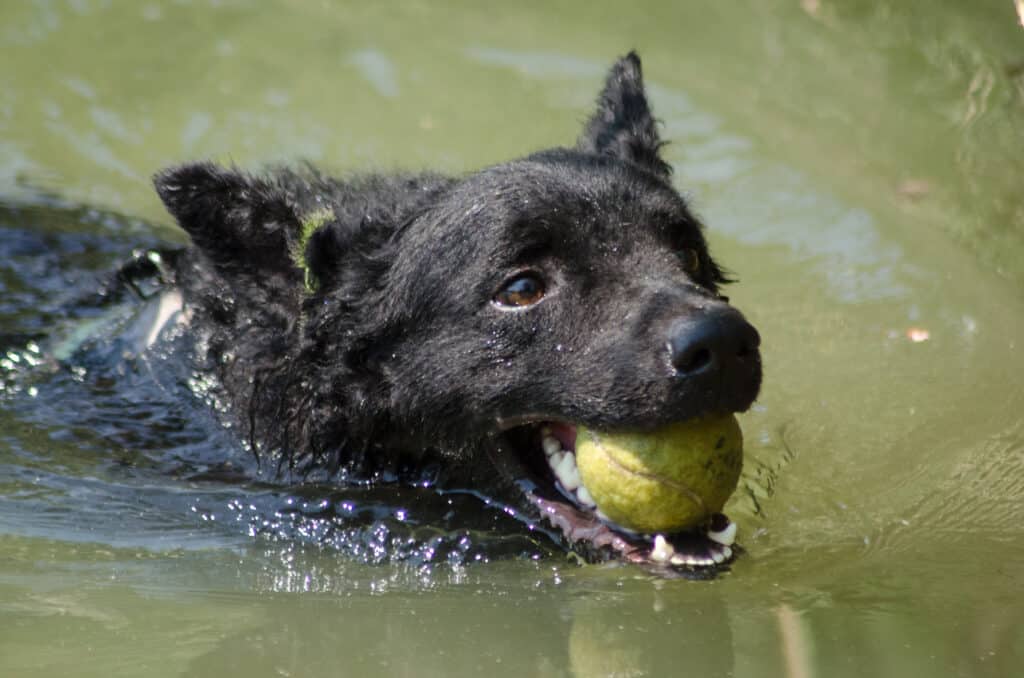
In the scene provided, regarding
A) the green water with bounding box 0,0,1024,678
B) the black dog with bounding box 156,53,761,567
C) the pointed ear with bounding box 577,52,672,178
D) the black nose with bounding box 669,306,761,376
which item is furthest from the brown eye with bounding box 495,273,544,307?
the pointed ear with bounding box 577,52,672,178

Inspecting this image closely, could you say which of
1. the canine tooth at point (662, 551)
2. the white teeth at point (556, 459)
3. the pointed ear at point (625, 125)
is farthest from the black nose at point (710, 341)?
the pointed ear at point (625, 125)

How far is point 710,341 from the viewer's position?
421 cm

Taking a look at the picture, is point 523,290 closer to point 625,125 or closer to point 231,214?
point 231,214

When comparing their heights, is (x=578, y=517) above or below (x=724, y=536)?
above

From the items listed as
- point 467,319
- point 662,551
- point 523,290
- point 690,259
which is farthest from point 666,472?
point 690,259

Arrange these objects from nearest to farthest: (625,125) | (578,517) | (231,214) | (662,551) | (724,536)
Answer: (662,551) < (724,536) < (578,517) < (231,214) < (625,125)

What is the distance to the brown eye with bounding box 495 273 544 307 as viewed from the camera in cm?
481

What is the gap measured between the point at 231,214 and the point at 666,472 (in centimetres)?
202

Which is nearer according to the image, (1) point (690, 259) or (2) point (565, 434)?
(2) point (565, 434)

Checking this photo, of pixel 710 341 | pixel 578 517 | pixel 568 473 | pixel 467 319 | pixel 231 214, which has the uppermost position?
pixel 231 214

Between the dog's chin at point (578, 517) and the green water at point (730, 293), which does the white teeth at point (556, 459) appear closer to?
the dog's chin at point (578, 517)

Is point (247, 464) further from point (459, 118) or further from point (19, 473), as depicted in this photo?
point (459, 118)

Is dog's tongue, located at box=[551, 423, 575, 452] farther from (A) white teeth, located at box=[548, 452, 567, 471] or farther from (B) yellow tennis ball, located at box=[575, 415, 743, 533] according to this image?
(B) yellow tennis ball, located at box=[575, 415, 743, 533]

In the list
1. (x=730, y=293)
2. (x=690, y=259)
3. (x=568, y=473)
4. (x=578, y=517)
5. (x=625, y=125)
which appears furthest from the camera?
(x=730, y=293)
